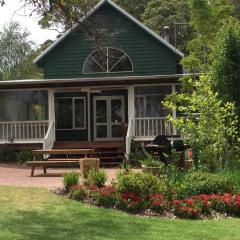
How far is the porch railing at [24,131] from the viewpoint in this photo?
26.1 metres

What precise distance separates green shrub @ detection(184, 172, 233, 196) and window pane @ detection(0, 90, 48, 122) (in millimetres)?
16089

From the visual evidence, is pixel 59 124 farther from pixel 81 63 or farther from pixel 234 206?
pixel 234 206

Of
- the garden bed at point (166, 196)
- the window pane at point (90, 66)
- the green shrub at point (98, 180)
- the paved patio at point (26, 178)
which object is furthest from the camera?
the window pane at point (90, 66)

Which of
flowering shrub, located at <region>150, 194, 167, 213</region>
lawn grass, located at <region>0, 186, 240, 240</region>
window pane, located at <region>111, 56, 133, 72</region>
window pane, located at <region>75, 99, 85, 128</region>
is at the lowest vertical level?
lawn grass, located at <region>0, 186, 240, 240</region>

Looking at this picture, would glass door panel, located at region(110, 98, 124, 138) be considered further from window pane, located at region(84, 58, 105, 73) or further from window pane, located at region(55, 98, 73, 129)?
window pane, located at region(55, 98, 73, 129)

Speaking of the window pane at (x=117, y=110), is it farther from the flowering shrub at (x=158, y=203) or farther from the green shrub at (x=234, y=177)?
the flowering shrub at (x=158, y=203)

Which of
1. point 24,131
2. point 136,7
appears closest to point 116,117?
point 24,131

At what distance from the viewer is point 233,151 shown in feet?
54.6

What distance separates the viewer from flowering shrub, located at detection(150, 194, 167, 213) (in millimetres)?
11930

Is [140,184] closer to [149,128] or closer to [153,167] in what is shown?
[153,167]

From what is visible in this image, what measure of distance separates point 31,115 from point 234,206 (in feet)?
57.9

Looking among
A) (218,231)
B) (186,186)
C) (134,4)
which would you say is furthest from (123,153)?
(134,4)

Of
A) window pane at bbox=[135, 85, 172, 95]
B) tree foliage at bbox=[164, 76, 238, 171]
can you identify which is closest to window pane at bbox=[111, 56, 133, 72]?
window pane at bbox=[135, 85, 172, 95]

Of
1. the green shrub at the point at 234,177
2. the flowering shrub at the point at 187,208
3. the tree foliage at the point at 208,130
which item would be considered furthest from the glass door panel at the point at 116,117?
A: the flowering shrub at the point at 187,208
